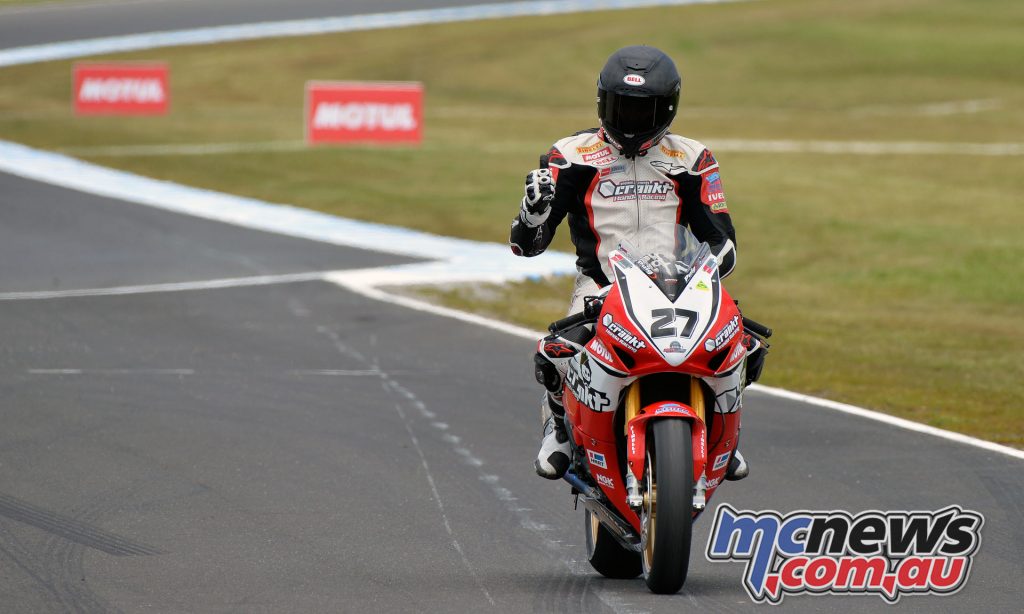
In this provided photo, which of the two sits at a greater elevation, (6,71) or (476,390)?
(476,390)

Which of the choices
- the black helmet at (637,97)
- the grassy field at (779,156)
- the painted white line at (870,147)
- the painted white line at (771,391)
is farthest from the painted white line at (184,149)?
the black helmet at (637,97)

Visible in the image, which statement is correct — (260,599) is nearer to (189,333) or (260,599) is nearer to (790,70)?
(189,333)

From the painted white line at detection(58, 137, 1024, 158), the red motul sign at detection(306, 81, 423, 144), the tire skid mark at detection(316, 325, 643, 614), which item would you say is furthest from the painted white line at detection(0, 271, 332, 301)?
the red motul sign at detection(306, 81, 423, 144)

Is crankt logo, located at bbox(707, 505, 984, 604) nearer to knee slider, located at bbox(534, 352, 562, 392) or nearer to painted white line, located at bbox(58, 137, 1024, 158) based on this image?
knee slider, located at bbox(534, 352, 562, 392)

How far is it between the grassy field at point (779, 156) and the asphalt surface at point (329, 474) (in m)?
2.05

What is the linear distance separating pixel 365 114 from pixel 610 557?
89.8ft

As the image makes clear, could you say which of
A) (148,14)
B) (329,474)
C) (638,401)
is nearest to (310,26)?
(148,14)

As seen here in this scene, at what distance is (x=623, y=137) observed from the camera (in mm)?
6531

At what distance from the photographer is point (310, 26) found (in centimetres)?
5550

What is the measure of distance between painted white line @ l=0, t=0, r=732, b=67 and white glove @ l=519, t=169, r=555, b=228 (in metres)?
41.8

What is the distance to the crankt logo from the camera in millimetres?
6297

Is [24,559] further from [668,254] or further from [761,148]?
[761,148]

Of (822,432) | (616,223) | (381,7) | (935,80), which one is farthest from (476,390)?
(381,7)

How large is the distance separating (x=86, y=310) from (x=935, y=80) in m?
43.4
